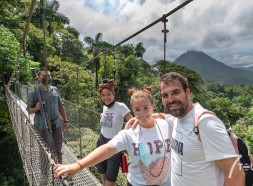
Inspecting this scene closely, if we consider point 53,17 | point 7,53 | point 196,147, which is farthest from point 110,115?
point 53,17

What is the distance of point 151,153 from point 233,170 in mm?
464

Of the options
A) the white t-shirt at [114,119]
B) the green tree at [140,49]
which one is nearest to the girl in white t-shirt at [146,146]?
the white t-shirt at [114,119]

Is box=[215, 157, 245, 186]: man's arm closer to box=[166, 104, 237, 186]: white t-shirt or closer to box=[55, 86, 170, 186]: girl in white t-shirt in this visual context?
box=[166, 104, 237, 186]: white t-shirt

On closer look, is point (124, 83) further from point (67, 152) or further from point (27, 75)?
point (67, 152)

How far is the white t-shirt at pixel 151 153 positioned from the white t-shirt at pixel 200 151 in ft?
0.56

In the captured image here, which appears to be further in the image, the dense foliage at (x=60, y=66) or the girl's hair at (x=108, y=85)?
the dense foliage at (x=60, y=66)

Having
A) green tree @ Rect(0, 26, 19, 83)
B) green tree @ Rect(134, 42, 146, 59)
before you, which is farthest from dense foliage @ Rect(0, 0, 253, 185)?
green tree @ Rect(134, 42, 146, 59)

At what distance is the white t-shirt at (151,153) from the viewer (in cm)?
132

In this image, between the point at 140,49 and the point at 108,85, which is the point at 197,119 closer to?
the point at 108,85

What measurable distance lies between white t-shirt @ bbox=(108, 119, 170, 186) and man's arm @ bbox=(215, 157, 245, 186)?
1.40 feet

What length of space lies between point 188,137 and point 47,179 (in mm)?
1362

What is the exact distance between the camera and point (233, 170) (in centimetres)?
A: 91

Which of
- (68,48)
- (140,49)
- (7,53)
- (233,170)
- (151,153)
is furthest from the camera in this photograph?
(140,49)

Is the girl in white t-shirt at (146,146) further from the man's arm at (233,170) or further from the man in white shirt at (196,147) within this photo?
the man's arm at (233,170)
